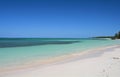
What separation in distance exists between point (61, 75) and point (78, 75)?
590mm

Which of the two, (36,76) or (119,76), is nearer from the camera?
(119,76)

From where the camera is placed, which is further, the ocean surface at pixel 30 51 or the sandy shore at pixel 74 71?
the ocean surface at pixel 30 51

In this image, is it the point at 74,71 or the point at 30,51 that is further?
the point at 30,51

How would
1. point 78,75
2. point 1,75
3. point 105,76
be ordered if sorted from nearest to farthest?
point 105,76, point 78,75, point 1,75

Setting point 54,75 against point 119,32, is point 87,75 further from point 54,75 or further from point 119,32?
point 119,32

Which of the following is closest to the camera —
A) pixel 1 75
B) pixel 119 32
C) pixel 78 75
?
pixel 78 75

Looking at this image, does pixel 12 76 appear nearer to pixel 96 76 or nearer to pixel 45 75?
pixel 45 75

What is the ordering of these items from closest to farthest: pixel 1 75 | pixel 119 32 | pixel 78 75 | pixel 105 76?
pixel 105 76, pixel 78 75, pixel 1 75, pixel 119 32

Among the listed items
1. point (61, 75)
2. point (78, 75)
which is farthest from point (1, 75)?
point (78, 75)

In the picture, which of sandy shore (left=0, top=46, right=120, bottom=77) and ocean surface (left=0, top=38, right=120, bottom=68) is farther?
ocean surface (left=0, top=38, right=120, bottom=68)

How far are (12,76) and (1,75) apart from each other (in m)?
0.50

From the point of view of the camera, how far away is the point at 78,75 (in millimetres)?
5559

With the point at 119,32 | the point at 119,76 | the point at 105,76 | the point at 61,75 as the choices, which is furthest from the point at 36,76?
the point at 119,32

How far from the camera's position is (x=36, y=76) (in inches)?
219
